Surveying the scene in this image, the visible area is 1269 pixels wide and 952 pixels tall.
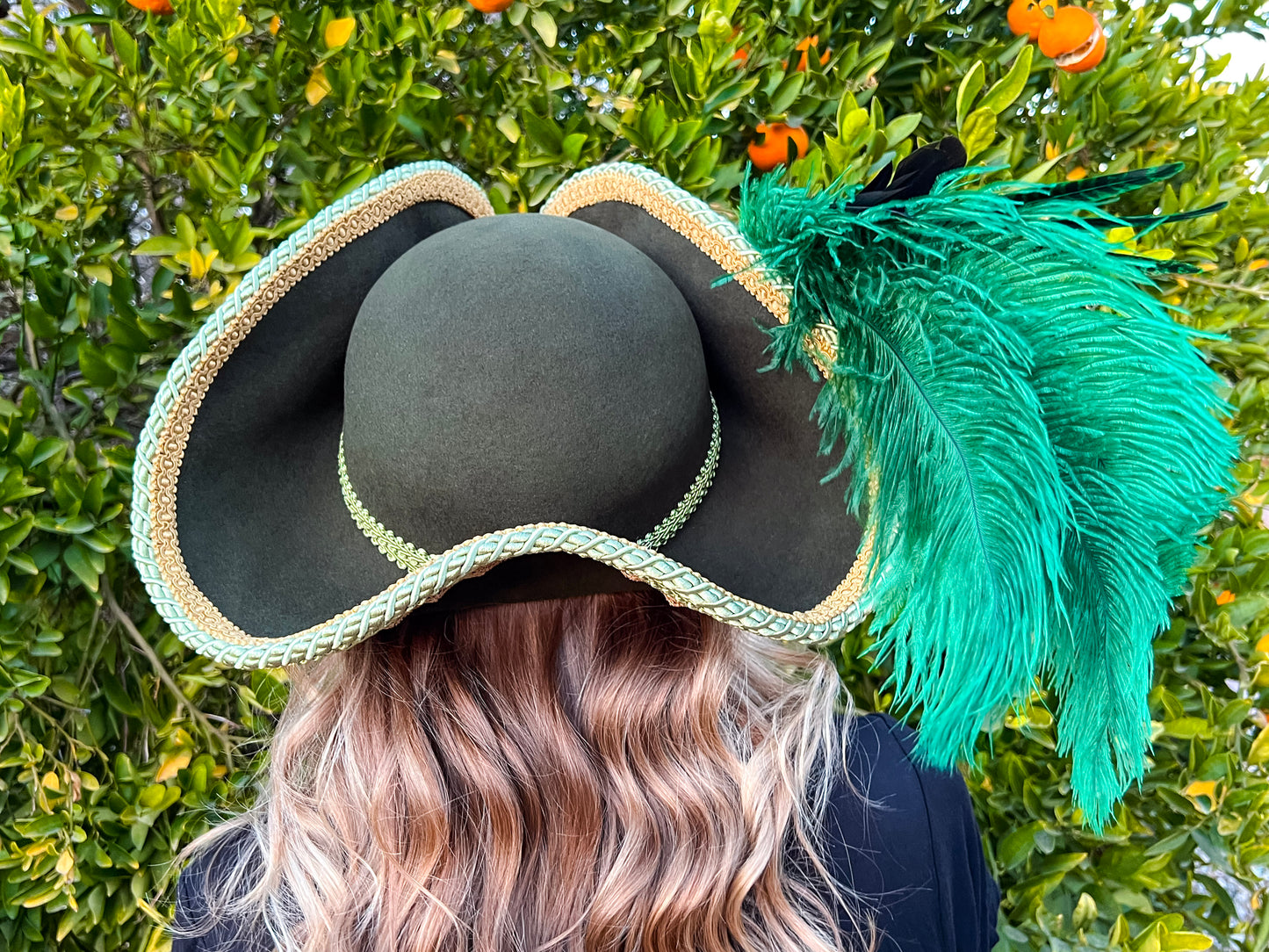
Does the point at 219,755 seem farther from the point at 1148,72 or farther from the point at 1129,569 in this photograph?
the point at 1148,72

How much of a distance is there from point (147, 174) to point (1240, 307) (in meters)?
2.10

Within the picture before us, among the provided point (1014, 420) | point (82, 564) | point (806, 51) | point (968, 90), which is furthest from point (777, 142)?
point (82, 564)

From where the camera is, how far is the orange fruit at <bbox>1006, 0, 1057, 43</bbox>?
50.8 inches

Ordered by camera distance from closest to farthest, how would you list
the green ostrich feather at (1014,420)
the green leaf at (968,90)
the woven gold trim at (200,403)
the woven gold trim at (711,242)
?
the green ostrich feather at (1014,420) → the woven gold trim at (711,242) → the woven gold trim at (200,403) → the green leaf at (968,90)

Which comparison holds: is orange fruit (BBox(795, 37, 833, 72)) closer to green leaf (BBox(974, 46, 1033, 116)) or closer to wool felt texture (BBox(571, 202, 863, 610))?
green leaf (BBox(974, 46, 1033, 116))

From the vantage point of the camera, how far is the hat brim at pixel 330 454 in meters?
0.89

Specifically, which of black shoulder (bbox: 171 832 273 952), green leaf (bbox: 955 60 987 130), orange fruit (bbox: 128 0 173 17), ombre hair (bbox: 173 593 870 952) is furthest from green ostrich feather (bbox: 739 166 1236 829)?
orange fruit (bbox: 128 0 173 17)

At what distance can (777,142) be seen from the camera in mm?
1375

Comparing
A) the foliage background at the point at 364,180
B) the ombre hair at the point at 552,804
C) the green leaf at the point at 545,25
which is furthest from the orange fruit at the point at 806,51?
the ombre hair at the point at 552,804

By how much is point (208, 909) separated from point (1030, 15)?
1886 mm

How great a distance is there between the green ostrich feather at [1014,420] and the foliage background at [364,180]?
20.9 inches

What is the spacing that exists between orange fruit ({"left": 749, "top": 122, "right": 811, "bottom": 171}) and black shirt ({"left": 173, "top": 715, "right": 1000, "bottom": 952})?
3.37 feet

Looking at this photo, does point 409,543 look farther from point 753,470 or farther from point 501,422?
point 753,470

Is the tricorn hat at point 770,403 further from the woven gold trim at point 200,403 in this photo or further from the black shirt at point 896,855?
the black shirt at point 896,855
